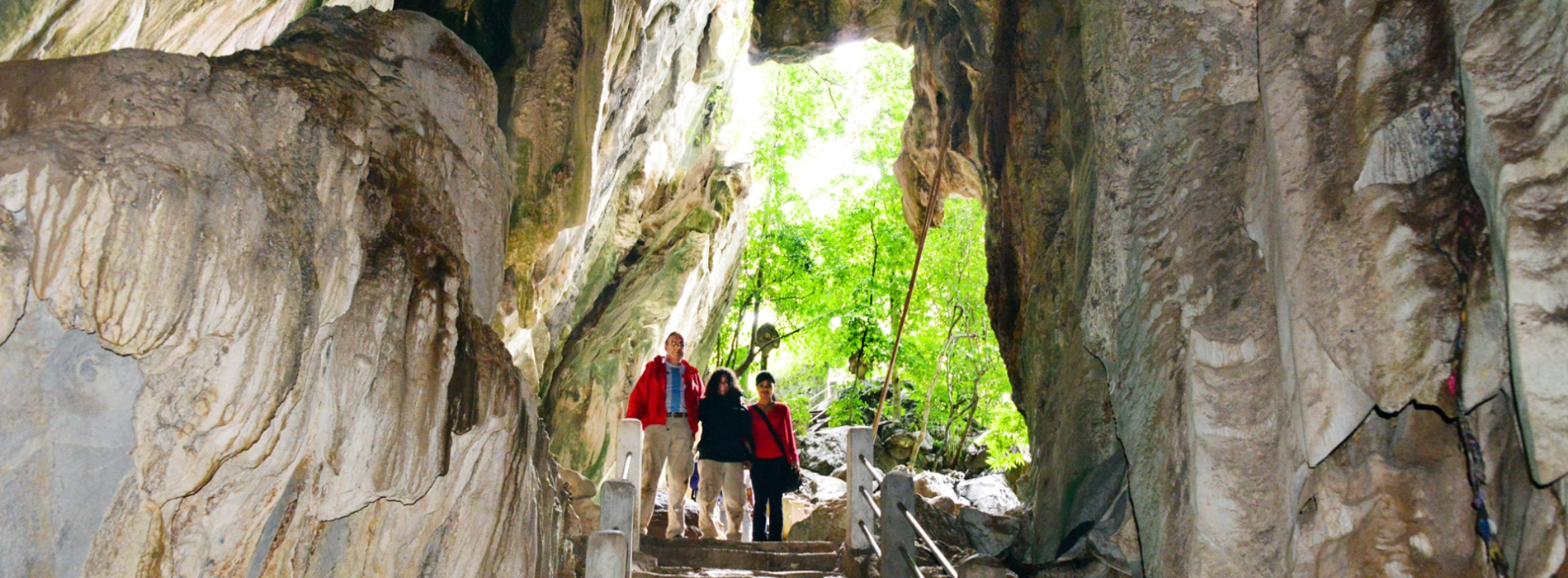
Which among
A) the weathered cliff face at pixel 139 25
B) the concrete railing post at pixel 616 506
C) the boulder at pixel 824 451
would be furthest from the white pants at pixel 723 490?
the boulder at pixel 824 451

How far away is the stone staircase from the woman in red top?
0.46m

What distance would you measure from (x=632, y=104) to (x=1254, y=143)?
7469mm

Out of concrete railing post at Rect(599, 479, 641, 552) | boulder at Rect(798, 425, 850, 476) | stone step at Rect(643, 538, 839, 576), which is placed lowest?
stone step at Rect(643, 538, 839, 576)

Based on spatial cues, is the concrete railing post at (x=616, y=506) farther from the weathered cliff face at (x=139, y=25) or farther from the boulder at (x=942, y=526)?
the weathered cliff face at (x=139, y=25)

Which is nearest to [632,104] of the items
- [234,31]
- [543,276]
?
[543,276]

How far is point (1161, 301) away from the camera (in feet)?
18.0

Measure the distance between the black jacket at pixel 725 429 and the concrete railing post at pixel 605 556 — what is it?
2.59 meters

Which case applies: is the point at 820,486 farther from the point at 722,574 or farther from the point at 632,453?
the point at 722,574

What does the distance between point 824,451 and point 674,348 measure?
1270 centimetres

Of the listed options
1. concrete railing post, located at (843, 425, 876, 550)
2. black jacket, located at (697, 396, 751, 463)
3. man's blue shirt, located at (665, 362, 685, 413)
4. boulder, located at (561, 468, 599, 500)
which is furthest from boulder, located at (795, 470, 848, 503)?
concrete railing post, located at (843, 425, 876, 550)

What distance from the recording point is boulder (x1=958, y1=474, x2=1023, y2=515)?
46.3 ft

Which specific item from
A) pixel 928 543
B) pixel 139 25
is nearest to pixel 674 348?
pixel 928 543

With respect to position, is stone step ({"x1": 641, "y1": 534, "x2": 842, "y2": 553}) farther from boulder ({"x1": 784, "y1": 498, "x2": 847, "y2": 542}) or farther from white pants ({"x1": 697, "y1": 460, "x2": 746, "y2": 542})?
boulder ({"x1": 784, "y1": 498, "x2": 847, "y2": 542})

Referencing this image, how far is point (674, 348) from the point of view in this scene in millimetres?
8828
